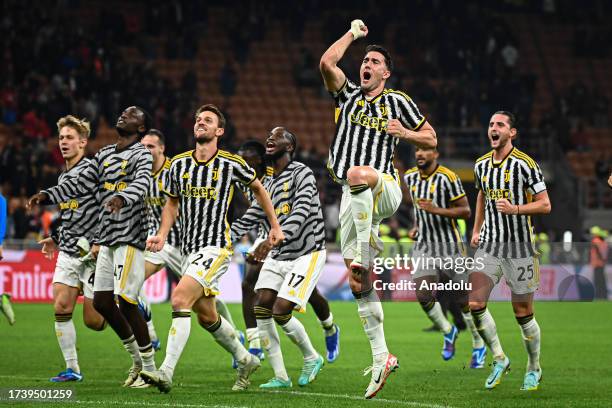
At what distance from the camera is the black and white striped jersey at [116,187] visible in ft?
31.1

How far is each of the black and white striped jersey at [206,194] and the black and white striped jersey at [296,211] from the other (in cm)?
121

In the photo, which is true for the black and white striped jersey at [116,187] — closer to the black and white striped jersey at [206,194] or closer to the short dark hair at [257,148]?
the black and white striped jersey at [206,194]

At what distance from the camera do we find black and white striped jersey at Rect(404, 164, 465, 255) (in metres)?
12.4

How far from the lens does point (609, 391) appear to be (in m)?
9.41

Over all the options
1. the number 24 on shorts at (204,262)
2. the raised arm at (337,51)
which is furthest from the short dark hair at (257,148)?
the raised arm at (337,51)

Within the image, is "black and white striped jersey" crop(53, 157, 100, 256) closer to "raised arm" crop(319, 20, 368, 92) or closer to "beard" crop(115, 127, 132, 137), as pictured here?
"beard" crop(115, 127, 132, 137)

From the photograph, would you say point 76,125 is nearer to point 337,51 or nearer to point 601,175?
point 337,51

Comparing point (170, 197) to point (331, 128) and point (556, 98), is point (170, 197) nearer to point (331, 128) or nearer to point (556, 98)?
point (331, 128)

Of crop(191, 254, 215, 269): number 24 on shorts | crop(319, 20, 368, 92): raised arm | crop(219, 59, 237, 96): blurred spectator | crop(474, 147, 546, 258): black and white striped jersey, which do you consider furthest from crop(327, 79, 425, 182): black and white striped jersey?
crop(219, 59, 237, 96): blurred spectator

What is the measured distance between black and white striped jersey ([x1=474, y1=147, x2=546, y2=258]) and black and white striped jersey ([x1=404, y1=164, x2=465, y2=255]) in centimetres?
234

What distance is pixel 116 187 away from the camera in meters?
9.73

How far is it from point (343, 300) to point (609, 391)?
537 inches

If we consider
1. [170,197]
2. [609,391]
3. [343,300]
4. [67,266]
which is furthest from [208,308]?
[343,300]

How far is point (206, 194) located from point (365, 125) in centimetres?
148
